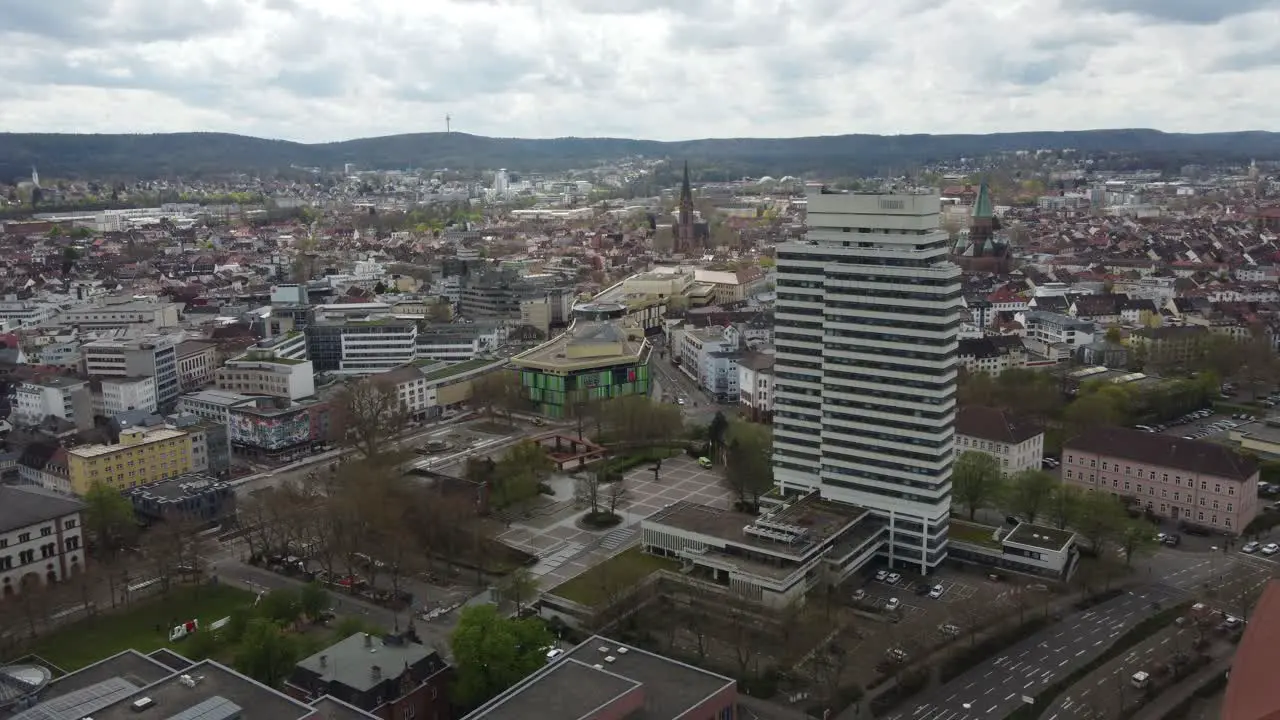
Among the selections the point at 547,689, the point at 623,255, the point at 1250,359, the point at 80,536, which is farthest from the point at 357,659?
the point at 623,255

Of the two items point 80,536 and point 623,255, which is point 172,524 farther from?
point 623,255

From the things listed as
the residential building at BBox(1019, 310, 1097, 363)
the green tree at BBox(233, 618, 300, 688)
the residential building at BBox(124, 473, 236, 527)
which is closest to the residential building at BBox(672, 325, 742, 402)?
the residential building at BBox(1019, 310, 1097, 363)

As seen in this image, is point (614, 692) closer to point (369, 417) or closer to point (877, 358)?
point (877, 358)

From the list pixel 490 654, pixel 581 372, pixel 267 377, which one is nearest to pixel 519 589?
pixel 490 654

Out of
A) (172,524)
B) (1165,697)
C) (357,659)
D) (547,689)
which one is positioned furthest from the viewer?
(172,524)

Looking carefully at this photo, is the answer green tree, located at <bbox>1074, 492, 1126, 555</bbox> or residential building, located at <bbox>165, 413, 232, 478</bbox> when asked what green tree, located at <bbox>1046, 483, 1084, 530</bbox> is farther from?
residential building, located at <bbox>165, 413, 232, 478</bbox>

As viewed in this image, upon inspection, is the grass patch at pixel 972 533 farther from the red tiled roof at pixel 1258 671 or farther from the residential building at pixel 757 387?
the residential building at pixel 757 387
